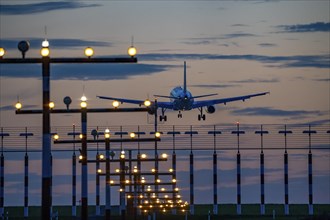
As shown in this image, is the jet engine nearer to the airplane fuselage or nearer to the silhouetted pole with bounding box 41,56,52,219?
Result: the airplane fuselage

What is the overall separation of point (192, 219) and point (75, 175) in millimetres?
28804

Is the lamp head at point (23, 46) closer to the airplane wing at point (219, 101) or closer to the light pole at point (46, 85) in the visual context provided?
the light pole at point (46, 85)

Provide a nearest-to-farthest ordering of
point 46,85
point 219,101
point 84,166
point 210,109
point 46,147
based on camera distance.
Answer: point 46,147 → point 46,85 → point 84,166 → point 210,109 → point 219,101

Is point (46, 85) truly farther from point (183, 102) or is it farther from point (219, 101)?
point (219, 101)

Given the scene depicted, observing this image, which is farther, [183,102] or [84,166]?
[183,102]

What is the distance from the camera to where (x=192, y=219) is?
4560 inches

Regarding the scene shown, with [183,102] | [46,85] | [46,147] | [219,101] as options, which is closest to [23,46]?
[46,85]

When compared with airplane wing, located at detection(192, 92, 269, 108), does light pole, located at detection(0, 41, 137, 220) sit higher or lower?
lower

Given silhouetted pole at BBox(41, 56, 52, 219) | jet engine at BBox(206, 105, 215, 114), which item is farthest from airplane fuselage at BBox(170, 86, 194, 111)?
silhouetted pole at BBox(41, 56, 52, 219)

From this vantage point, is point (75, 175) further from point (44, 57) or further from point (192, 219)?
point (44, 57)

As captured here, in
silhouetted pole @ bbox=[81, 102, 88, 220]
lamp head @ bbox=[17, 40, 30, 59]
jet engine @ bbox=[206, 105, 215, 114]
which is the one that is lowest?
silhouetted pole @ bbox=[81, 102, 88, 220]

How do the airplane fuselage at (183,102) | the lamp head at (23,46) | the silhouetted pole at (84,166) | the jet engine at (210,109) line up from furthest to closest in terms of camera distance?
the jet engine at (210,109)
the airplane fuselage at (183,102)
the silhouetted pole at (84,166)
the lamp head at (23,46)

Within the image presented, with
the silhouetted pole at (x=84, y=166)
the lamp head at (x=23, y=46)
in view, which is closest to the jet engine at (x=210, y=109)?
the silhouetted pole at (x=84, y=166)

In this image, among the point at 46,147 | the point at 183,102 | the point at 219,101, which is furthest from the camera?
the point at 219,101
